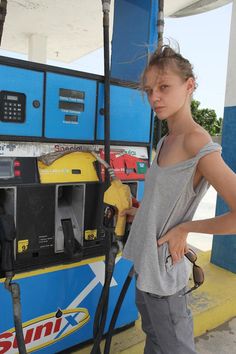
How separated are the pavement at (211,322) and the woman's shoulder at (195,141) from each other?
5.02 feet

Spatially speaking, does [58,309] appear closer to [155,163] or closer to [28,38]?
[155,163]

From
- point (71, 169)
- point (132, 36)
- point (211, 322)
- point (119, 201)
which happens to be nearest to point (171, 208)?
point (119, 201)

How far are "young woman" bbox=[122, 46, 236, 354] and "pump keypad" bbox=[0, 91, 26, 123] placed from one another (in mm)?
658

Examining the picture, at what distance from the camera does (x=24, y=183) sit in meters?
1.69

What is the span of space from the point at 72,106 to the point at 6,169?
1.71ft

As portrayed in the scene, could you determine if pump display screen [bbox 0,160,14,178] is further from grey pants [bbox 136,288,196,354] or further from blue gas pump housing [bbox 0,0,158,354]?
grey pants [bbox 136,288,196,354]

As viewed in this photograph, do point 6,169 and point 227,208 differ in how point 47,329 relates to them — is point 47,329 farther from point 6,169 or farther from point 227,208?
point 227,208

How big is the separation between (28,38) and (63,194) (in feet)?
23.9

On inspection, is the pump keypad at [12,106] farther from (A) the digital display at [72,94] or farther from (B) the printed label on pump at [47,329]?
(B) the printed label on pump at [47,329]

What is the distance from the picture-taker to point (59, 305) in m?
2.00

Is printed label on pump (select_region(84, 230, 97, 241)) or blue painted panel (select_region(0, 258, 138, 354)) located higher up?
printed label on pump (select_region(84, 230, 97, 241))

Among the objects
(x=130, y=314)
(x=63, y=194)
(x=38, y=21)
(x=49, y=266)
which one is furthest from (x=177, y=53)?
(x=38, y=21)

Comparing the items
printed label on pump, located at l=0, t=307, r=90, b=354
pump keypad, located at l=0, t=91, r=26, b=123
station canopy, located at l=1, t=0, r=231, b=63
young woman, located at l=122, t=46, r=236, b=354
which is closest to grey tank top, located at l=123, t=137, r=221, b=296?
young woman, located at l=122, t=46, r=236, b=354

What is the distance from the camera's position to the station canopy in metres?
4.96
